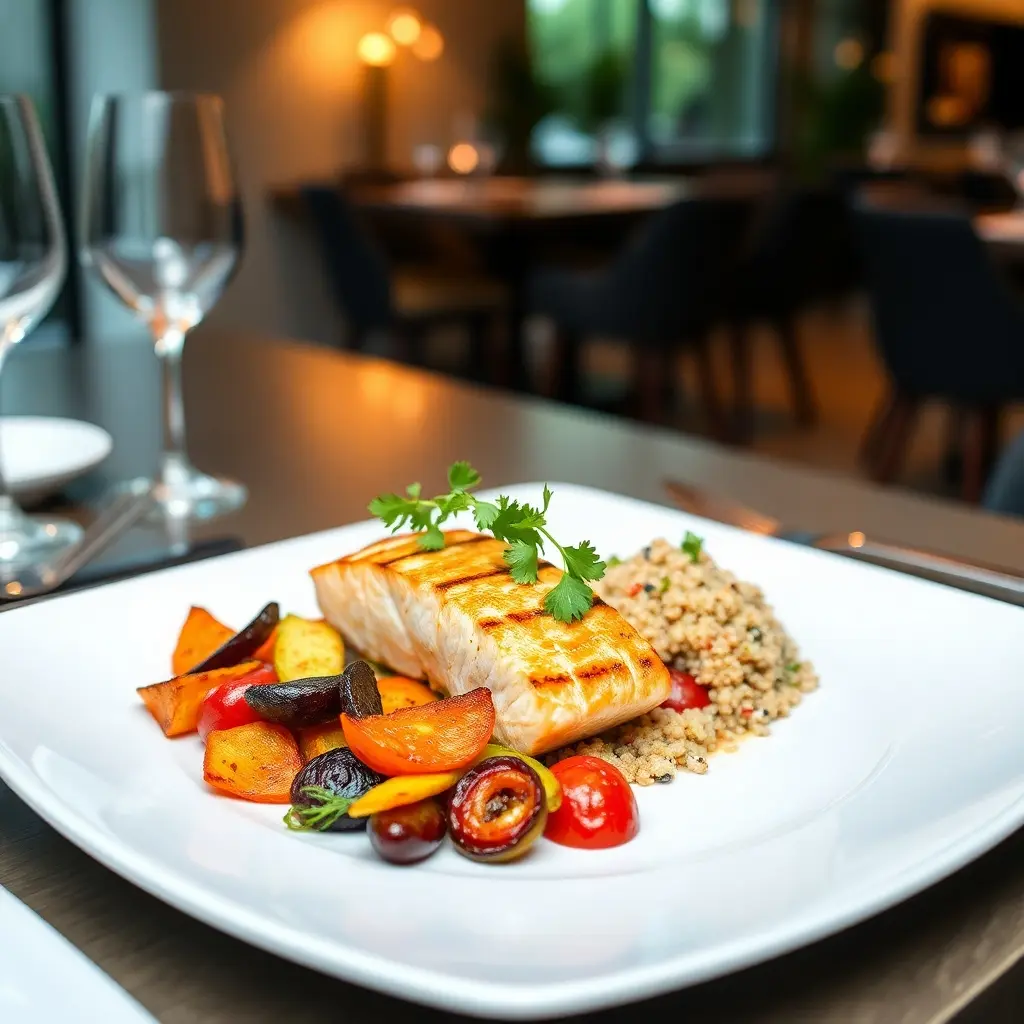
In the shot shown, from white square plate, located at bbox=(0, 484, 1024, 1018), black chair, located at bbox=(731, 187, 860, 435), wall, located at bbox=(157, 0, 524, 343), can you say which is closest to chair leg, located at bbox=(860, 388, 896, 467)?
black chair, located at bbox=(731, 187, 860, 435)

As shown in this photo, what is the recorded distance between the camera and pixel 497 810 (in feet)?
1.70

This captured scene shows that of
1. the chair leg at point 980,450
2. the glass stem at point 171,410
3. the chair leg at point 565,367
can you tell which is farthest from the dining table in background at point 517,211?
the glass stem at point 171,410

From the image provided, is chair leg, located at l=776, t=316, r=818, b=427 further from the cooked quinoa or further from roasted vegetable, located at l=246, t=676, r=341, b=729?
roasted vegetable, located at l=246, t=676, r=341, b=729

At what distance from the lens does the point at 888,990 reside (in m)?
0.46

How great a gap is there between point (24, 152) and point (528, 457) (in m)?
0.61

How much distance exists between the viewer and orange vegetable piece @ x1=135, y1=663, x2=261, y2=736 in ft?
2.04

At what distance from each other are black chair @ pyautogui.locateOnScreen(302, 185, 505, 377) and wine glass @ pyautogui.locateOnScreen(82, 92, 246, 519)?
12.9 ft

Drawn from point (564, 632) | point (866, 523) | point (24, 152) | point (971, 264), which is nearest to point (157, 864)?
point (564, 632)

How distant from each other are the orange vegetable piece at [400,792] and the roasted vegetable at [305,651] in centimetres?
16

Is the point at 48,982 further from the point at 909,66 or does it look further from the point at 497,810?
the point at 909,66

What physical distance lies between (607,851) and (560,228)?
14.6ft

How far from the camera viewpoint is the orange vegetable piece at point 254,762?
0.56m

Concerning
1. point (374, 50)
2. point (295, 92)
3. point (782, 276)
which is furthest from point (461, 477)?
point (374, 50)

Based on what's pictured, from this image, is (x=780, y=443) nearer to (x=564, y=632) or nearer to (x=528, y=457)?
(x=528, y=457)
